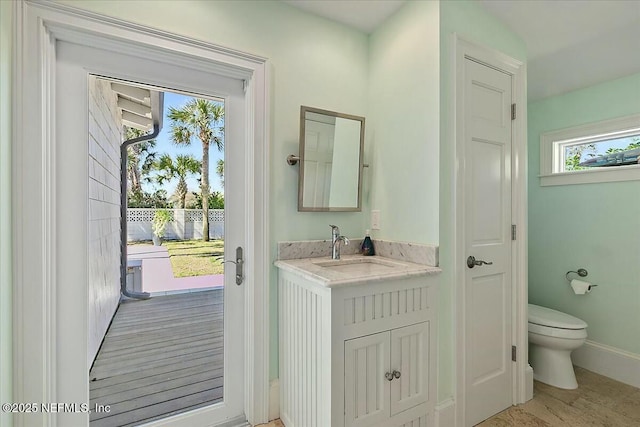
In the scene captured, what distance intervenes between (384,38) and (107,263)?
2179 millimetres

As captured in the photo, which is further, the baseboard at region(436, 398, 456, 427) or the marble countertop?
the baseboard at region(436, 398, 456, 427)

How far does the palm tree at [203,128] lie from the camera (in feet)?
5.58

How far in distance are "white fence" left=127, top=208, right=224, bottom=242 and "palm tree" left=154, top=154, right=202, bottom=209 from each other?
0.07 metres

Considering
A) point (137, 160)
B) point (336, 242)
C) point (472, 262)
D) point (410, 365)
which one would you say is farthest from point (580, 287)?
point (137, 160)

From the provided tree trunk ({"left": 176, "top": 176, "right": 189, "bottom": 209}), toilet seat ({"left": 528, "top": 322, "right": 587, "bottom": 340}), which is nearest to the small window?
toilet seat ({"left": 528, "top": 322, "right": 587, "bottom": 340})

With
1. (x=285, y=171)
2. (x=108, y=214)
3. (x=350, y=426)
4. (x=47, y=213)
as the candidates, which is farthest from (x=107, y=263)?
(x=350, y=426)

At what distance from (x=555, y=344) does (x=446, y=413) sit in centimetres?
108

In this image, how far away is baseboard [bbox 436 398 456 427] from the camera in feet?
5.42

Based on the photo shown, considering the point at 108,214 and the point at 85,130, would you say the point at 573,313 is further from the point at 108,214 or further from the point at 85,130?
the point at 85,130

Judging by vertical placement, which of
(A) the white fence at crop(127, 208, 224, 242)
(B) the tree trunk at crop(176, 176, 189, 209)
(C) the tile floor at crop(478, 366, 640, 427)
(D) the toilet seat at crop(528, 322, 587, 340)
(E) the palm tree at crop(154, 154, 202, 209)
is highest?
(E) the palm tree at crop(154, 154, 202, 209)

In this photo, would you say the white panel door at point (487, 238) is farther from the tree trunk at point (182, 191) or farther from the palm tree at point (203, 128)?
the tree trunk at point (182, 191)

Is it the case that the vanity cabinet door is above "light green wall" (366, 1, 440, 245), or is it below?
below

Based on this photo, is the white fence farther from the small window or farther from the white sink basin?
the small window
